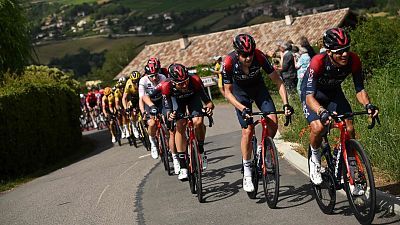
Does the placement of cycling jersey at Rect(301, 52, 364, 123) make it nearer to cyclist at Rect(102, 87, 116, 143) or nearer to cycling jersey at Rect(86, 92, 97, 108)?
cyclist at Rect(102, 87, 116, 143)

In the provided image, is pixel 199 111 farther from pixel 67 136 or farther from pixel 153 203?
pixel 67 136

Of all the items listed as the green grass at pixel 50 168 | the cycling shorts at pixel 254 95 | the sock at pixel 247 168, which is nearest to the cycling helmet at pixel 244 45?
the cycling shorts at pixel 254 95

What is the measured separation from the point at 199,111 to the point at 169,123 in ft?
1.55

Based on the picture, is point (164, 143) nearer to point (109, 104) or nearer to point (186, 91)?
point (186, 91)

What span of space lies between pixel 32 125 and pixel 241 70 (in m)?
10.1

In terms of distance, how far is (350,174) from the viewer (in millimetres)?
6504

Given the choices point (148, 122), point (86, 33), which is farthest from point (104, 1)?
point (148, 122)

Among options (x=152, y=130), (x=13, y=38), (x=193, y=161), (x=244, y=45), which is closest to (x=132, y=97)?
(x=152, y=130)

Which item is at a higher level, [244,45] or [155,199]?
[244,45]

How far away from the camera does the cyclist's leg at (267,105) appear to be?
8164mm

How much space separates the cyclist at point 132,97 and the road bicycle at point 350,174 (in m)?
7.84

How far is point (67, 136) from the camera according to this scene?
20.8 metres

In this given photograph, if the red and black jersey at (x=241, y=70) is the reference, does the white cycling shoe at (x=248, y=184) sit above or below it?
below

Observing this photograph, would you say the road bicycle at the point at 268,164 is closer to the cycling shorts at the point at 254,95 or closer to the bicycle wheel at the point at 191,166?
the cycling shorts at the point at 254,95
